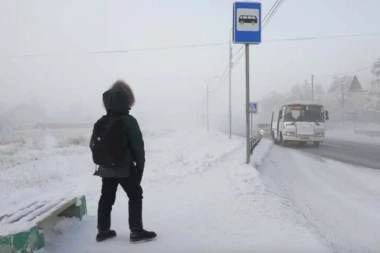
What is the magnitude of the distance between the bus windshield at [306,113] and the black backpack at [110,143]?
18.9 m

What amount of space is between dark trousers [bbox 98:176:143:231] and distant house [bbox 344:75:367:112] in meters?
84.8

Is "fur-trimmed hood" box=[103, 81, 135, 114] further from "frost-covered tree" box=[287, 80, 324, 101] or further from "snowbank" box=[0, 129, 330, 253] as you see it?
"frost-covered tree" box=[287, 80, 324, 101]

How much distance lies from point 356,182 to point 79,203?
7.78 m

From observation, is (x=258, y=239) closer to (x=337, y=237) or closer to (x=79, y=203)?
(x=337, y=237)

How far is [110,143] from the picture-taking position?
3.37 metres

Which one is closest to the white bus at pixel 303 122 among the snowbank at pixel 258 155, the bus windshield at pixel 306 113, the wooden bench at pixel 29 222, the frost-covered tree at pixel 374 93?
the bus windshield at pixel 306 113

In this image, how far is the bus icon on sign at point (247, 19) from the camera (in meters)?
7.00

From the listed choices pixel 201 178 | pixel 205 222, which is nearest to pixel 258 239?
pixel 205 222

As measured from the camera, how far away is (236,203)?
5008 mm

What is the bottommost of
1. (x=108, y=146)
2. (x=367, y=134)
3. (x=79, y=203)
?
(x=367, y=134)

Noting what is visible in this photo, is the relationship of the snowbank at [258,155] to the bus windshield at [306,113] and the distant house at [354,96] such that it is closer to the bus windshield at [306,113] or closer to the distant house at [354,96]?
the bus windshield at [306,113]

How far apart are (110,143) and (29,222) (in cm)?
108

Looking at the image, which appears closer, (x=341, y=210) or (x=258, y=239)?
(x=258, y=239)

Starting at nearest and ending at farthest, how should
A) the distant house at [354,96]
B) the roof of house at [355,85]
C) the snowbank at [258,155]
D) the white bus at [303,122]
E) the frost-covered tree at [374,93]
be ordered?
the snowbank at [258,155], the white bus at [303,122], the frost-covered tree at [374,93], the distant house at [354,96], the roof of house at [355,85]
